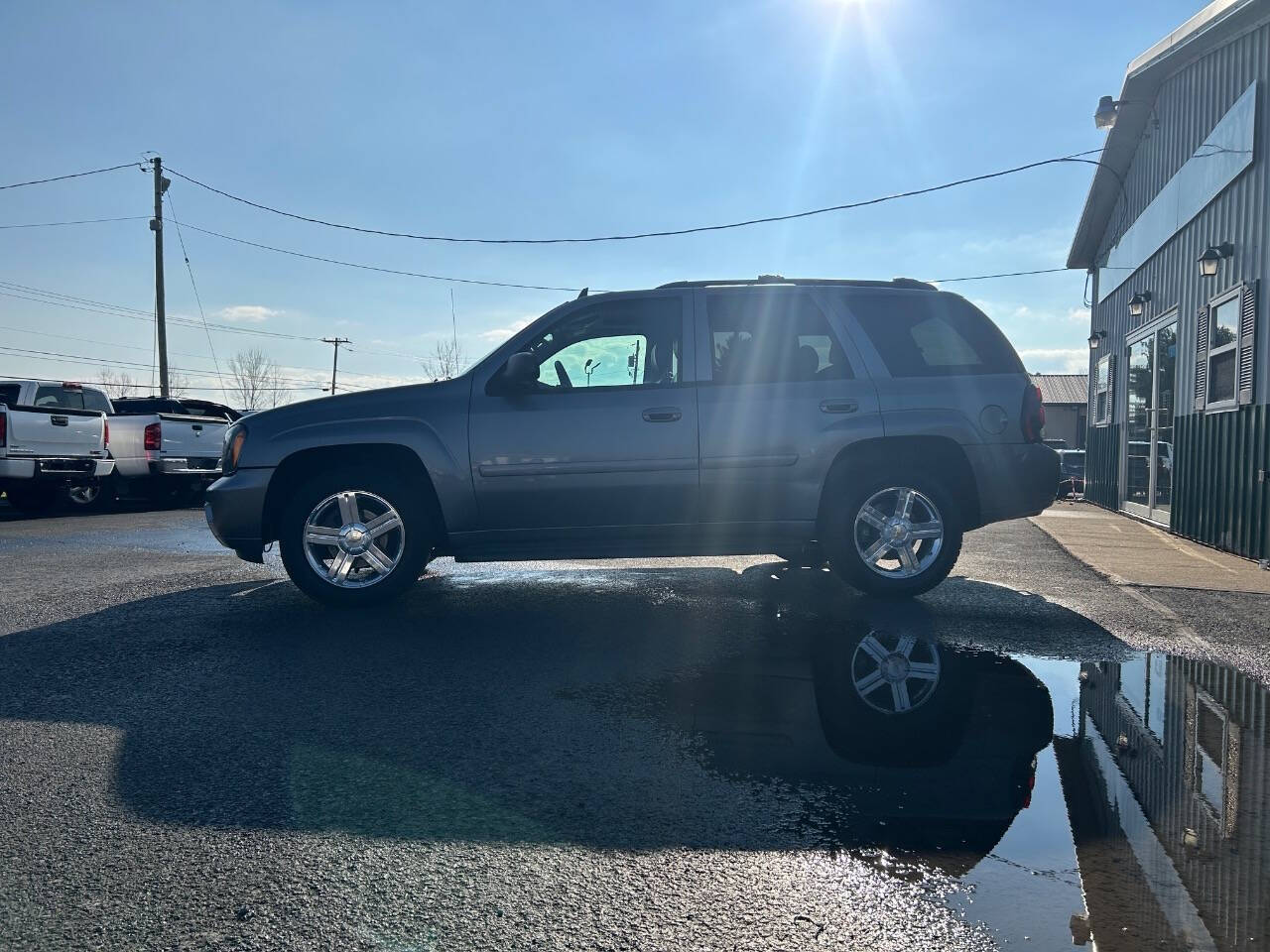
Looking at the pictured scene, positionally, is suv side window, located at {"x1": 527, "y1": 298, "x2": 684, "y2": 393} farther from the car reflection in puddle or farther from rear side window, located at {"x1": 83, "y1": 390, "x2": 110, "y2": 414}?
rear side window, located at {"x1": 83, "y1": 390, "x2": 110, "y2": 414}

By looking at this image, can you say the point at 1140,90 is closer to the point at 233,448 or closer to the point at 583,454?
the point at 583,454

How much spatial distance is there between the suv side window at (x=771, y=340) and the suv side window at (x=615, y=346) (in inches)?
10.7

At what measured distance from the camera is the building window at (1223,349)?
10.6m

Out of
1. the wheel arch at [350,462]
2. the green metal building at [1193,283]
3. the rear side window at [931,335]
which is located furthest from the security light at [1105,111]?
the wheel arch at [350,462]

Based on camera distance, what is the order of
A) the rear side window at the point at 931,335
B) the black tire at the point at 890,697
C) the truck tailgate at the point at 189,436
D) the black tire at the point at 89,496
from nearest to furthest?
the black tire at the point at 890,697 → the rear side window at the point at 931,335 → the truck tailgate at the point at 189,436 → the black tire at the point at 89,496

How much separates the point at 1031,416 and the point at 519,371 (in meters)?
3.37

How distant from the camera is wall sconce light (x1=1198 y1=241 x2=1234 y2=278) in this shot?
10.9m

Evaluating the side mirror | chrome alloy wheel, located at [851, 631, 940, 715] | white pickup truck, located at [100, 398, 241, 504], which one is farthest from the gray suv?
white pickup truck, located at [100, 398, 241, 504]

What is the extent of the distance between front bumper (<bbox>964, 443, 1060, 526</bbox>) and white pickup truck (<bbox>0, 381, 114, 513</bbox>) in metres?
13.2

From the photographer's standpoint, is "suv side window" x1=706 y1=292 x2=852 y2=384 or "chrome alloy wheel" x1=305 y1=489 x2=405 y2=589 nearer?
"chrome alloy wheel" x1=305 y1=489 x2=405 y2=589

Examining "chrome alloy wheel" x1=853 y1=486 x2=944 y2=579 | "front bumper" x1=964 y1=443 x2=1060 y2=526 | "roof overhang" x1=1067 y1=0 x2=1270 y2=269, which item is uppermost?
"roof overhang" x1=1067 y1=0 x2=1270 y2=269

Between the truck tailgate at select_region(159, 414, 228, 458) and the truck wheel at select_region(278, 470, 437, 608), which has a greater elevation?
→ the truck tailgate at select_region(159, 414, 228, 458)

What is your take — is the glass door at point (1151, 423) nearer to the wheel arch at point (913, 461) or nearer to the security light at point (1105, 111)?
the security light at point (1105, 111)

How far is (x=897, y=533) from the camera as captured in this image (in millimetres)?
6645
